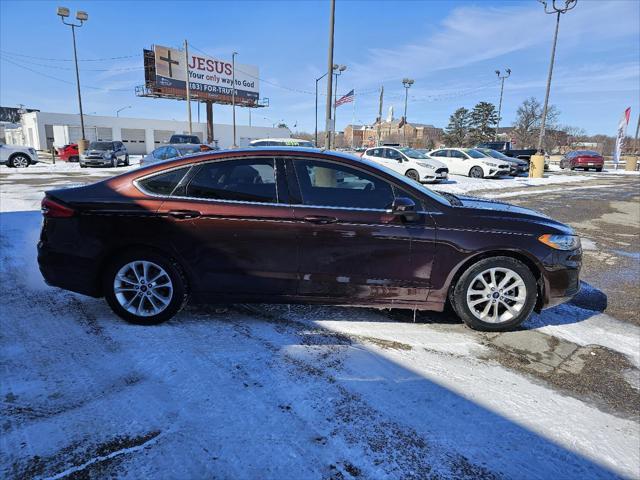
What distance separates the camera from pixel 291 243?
345cm

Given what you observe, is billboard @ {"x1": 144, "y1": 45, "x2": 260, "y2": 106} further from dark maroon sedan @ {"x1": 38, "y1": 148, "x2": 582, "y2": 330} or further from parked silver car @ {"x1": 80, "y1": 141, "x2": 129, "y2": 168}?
dark maroon sedan @ {"x1": 38, "y1": 148, "x2": 582, "y2": 330}

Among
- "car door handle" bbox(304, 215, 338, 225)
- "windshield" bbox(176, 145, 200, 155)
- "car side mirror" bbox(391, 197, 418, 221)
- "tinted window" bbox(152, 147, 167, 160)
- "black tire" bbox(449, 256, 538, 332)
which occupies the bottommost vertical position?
"black tire" bbox(449, 256, 538, 332)

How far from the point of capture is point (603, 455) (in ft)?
7.36

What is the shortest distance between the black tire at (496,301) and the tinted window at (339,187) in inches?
37.6

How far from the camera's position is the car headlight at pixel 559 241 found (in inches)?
140

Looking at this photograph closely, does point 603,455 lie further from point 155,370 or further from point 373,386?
point 155,370

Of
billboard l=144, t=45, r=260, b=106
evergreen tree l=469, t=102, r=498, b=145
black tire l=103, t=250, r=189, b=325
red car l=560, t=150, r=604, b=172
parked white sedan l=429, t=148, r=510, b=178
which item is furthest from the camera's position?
evergreen tree l=469, t=102, r=498, b=145

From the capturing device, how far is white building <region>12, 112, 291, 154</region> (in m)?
50.1

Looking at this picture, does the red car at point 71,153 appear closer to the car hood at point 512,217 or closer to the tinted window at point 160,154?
the tinted window at point 160,154

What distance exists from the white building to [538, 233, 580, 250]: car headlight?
5653 centimetres

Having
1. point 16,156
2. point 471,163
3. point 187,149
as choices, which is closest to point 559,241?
point 187,149

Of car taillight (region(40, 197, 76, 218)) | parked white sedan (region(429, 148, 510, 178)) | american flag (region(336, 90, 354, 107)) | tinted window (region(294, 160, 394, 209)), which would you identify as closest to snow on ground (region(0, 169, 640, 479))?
car taillight (region(40, 197, 76, 218))

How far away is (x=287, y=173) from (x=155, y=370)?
187 centimetres

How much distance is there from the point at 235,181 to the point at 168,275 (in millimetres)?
1000
